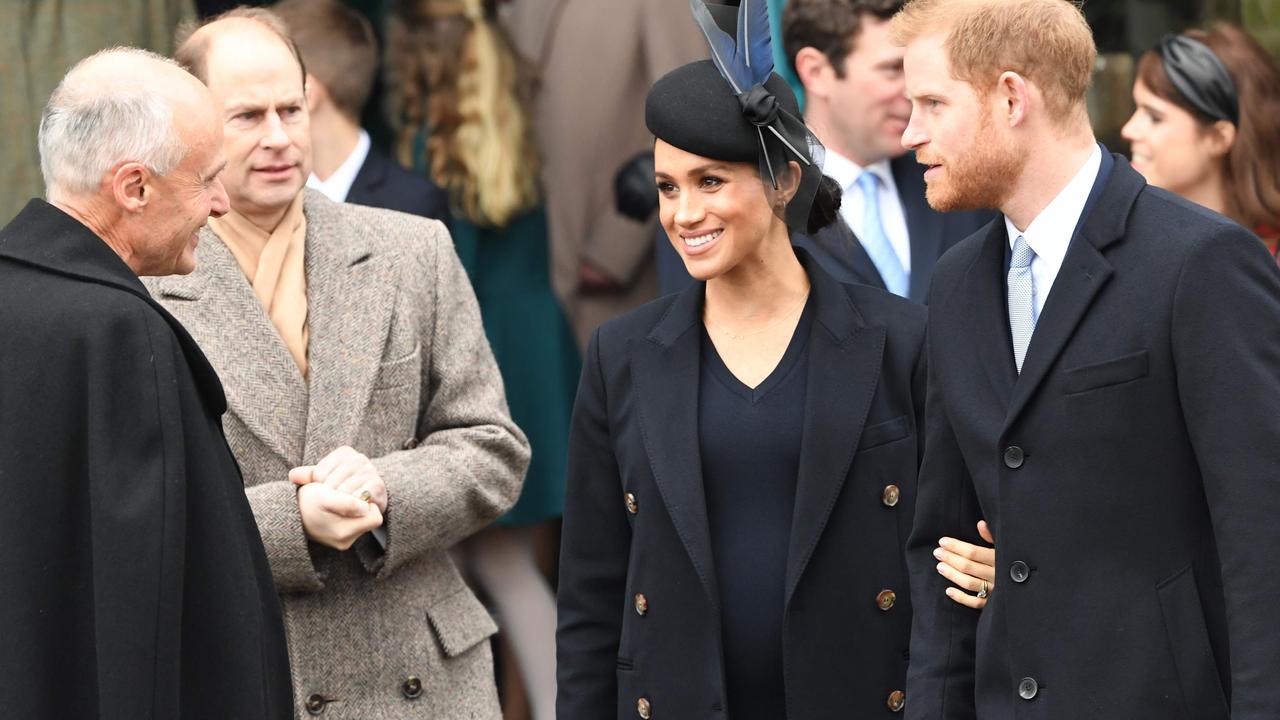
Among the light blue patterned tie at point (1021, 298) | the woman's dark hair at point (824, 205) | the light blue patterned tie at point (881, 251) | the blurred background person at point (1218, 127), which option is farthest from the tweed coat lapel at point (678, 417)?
the blurred background person at point (1218, 127)

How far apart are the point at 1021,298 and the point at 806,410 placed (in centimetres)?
54

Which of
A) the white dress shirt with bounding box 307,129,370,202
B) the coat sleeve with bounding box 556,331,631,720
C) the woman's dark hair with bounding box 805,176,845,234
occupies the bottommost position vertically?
the coat sleeve with bounding box 556,331,631,720

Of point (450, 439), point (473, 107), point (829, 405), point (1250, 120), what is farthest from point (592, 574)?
point (1250, 120)

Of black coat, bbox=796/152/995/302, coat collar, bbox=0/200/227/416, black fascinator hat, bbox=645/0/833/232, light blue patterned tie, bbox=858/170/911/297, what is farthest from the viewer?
light blue patterned tie, bbox=858/170/911/297

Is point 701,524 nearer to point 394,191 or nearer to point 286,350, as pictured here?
point 286,350

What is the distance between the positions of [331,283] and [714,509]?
1.00 meters

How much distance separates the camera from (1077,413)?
3004 mm

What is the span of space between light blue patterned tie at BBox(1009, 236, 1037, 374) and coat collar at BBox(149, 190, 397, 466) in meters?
1.38

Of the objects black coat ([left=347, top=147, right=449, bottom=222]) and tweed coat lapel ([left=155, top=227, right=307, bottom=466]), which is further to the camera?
black coat ([left=347, top=147, right=449, bottom=222])

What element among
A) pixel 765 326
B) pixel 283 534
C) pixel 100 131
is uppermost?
pixel 100 131

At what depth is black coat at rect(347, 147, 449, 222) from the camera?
18.1 feet

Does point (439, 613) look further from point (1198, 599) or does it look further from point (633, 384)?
point (1198, 599)

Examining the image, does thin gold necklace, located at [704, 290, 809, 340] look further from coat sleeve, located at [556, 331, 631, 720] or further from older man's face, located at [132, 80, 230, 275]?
older man's face, located at [132, 80, 230, 275]

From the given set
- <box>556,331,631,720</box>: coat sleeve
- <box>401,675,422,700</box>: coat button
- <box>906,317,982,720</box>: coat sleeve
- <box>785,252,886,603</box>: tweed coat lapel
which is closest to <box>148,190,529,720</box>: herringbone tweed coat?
<box>401,675,422,700</box>: coat button
